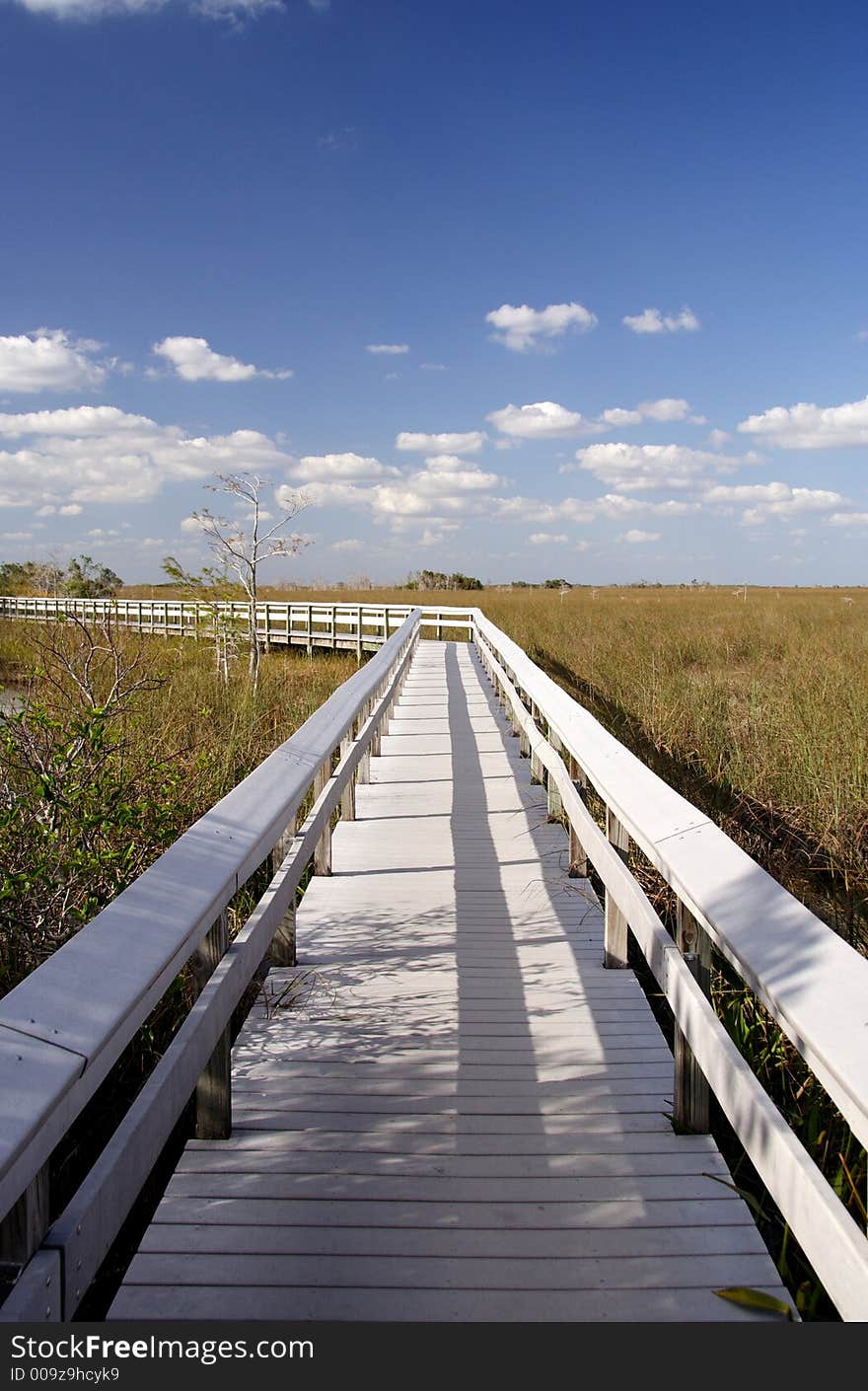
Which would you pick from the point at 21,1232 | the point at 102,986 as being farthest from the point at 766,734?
the point at 21,1232

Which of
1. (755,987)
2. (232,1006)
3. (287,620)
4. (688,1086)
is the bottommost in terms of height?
(688,1086)

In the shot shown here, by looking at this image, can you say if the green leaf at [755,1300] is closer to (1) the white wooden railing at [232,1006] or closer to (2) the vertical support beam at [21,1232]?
(1) the white wooden railing at [232,1006]

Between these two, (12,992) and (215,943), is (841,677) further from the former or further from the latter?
(12,992)

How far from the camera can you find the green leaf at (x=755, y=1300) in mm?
1932

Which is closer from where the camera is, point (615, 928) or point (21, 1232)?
point (21, 1232)

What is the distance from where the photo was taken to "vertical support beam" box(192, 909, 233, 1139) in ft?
7.96

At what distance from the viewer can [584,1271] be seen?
81.4 inches

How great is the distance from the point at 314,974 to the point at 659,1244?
1.76 meters

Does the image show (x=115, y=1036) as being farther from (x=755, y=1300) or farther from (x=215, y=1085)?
(x=755, y=1300)


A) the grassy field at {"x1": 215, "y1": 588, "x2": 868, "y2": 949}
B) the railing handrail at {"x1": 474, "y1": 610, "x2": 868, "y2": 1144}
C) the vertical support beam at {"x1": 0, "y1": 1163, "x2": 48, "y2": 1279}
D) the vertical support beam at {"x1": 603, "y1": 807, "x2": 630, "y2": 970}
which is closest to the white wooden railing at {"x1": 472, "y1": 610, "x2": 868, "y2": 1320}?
the railing handrail at {"x1": 474, "y1": 610, "x2": 868, "y2": 1144}

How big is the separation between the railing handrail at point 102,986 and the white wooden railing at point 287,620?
1844 centimetres

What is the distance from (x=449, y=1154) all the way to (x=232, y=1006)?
0.70 metres

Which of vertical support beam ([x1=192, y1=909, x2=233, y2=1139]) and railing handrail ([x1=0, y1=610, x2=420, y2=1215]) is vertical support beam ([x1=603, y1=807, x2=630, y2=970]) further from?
vertical support beam ([x1=192, y1=909, x2=233, y2=1139])

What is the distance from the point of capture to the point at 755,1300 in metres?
1.96
